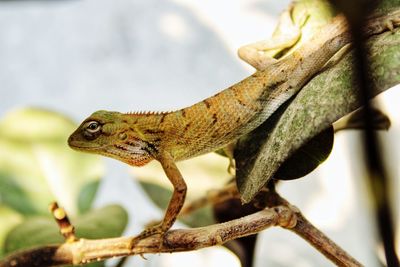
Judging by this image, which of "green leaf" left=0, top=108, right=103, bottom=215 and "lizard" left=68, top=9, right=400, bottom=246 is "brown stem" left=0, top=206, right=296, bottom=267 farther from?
"green leaf" left=0, top=108, right=103, bottom=215

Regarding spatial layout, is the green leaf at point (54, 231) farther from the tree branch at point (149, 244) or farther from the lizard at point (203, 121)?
the tree branch at point (149, 244)

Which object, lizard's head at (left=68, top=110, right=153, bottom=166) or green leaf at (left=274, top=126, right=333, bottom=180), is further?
lizard's head at (left=68, top=110, right=153, bottom=166)

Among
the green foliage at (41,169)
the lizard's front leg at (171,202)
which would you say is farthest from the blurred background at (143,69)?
the lizard's front leg at (171,202)

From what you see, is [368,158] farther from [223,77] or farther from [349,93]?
[223,77]

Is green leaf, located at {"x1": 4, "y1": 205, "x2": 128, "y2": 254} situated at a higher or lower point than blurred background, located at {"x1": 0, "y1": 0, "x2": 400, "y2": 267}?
→ higher

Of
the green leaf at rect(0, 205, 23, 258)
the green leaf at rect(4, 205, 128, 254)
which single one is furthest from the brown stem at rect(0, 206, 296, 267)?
the green leaf at rect(0, 205, 23, 258)

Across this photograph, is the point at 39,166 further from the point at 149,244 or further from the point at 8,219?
the point at 149,244

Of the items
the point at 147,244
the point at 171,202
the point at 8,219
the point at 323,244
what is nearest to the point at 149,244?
the point at 147,244

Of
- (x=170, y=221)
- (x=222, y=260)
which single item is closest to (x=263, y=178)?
(x=170, y=221)
